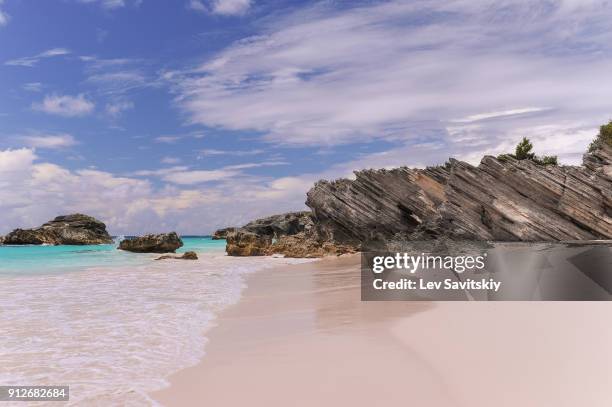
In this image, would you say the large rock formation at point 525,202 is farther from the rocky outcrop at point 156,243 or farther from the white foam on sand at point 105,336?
the rocky outcrop at point 156,243

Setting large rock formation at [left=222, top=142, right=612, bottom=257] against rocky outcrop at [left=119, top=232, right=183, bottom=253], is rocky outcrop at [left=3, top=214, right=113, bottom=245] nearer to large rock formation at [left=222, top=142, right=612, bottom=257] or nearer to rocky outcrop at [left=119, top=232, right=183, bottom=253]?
rocky outcrop at [left=119, top=232, right=183, bottom=253]

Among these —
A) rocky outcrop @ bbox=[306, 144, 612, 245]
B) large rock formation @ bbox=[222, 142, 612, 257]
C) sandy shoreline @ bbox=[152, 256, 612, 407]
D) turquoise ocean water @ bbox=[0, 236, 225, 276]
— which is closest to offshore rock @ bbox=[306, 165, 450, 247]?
large rock formation @ bbox=[222, 142, 612, 257]

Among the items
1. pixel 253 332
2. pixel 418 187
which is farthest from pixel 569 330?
pixel 418 187

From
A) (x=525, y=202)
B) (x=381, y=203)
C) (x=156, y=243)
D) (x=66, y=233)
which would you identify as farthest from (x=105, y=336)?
(x=66, y=233)

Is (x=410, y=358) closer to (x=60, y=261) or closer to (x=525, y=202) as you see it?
(x=525, y=202)

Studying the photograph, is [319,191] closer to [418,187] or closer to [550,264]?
[418,187]

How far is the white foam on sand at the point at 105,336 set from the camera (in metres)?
6.40

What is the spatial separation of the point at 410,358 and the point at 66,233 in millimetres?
84241

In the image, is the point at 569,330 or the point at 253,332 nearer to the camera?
the point at 569,330

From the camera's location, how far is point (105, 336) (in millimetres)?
9078

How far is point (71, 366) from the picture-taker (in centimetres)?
707

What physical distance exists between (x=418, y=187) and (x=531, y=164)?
13.5 metres

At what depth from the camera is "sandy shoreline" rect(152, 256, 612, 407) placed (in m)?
5.33

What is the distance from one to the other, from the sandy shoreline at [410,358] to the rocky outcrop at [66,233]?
78852 mm
